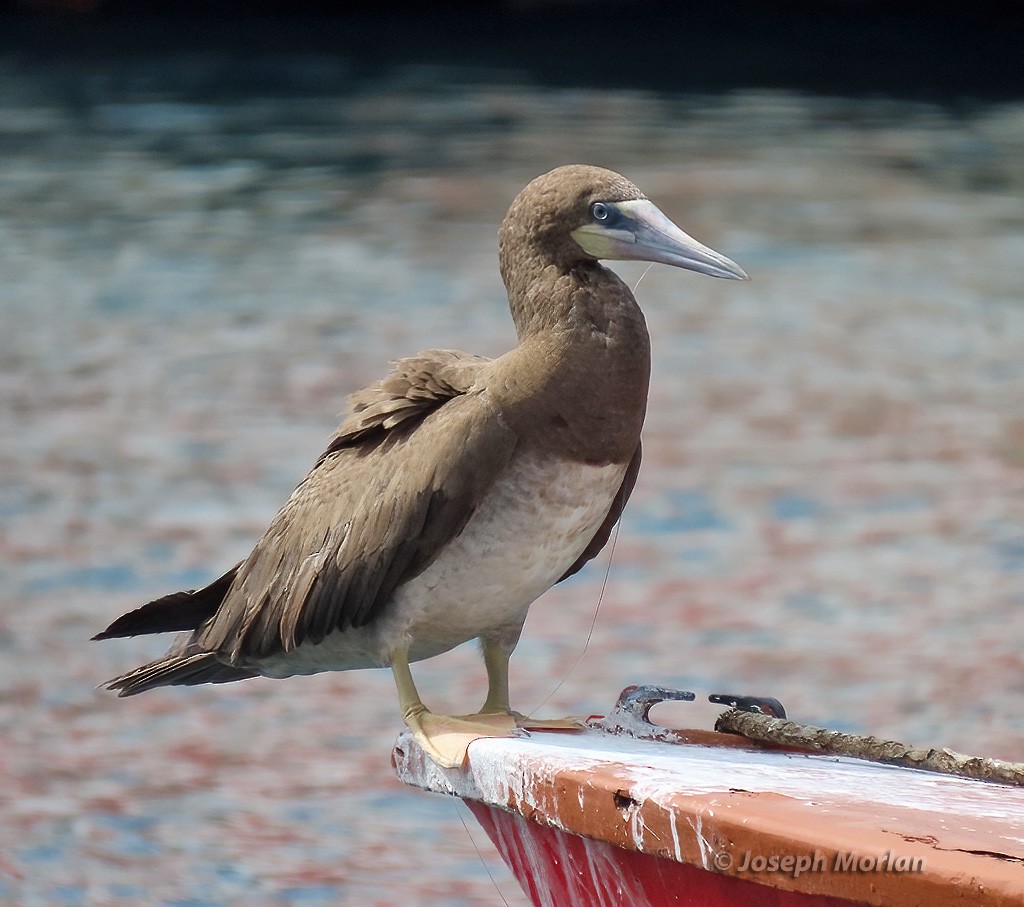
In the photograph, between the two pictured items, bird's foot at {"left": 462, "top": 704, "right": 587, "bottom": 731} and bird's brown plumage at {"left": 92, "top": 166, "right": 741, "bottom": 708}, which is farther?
bird's foot at {"left": 462, "top": 704, "right": 587, "bottom": 731}

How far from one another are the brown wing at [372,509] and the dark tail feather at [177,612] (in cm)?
11

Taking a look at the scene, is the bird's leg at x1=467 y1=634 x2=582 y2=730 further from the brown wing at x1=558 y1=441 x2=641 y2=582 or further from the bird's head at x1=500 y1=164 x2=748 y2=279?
the bird's head at x1=500 y1=164 x2=748 y2=279

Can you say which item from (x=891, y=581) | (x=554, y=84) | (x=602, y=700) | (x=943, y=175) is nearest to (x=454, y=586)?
(x=602, y=700)

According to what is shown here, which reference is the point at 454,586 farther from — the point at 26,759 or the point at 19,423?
the point at 19,423

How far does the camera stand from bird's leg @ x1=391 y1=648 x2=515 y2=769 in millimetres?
3256

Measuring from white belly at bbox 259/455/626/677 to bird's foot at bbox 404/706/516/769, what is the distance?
168 mm

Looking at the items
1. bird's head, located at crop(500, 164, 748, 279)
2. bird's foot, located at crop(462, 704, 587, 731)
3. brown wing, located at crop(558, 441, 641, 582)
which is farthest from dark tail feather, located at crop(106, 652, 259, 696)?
bird's head, located at crop(500, 164, 748, 279)

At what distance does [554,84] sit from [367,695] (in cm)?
1196

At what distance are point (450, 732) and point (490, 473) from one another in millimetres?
472

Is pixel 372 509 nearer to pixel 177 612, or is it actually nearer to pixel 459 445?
pixel 459 445

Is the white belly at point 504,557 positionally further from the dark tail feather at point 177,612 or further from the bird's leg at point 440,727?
the dark tail feather at point 177,612

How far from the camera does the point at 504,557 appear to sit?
3.36 meters

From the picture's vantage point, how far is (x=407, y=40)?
2166 centimetres

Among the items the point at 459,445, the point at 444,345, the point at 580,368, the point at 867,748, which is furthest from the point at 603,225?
the point at 444,345
